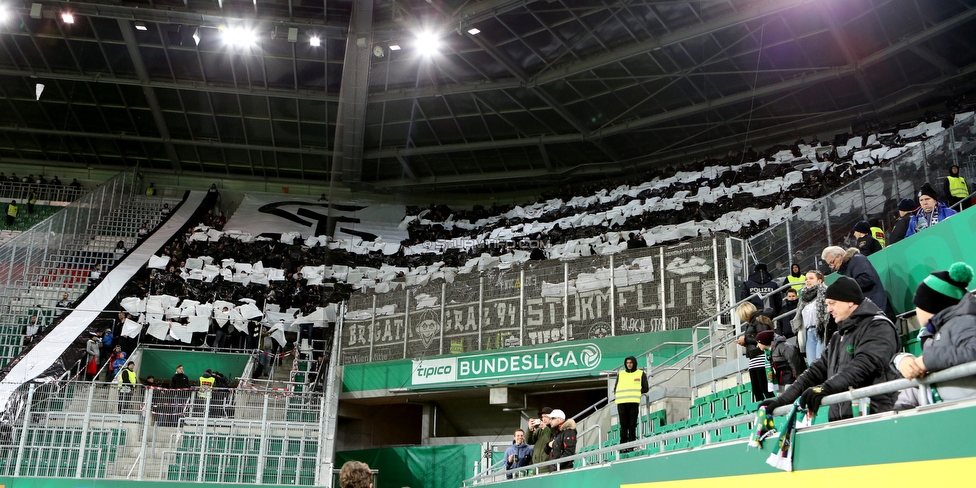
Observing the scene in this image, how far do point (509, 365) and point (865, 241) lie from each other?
1055cm

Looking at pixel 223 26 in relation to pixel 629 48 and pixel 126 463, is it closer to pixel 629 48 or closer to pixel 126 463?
pixel 629 48

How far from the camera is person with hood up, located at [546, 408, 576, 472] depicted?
1023 cm

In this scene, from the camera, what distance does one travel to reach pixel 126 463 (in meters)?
16.7

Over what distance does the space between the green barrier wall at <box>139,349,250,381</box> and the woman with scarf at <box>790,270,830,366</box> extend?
17693 mm

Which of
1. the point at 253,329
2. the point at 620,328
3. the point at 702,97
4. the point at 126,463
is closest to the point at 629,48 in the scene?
the point at 702,97

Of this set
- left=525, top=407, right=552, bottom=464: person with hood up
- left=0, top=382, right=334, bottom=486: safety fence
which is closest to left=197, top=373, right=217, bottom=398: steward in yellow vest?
left=0, top=382, right=334, bottom=486: safety fence

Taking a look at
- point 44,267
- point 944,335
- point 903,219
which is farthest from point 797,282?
point 44,267

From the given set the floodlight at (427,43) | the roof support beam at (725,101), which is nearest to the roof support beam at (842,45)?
the roof support beam at (725,101)

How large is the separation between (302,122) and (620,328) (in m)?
18.2

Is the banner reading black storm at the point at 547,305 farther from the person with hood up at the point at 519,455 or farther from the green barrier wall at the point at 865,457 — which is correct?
the green barrier wall at the point at 865,457

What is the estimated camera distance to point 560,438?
33.9ft

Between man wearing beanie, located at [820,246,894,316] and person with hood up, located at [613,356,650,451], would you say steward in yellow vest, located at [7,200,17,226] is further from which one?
man wearing beanie, located at [820,246,894,316]

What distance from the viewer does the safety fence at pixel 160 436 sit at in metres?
16.5

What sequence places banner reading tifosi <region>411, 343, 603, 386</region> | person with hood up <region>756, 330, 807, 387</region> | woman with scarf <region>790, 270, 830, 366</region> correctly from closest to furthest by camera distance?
1. woman with scarf <region>790, 270, 830, 366</region>
2. person with hood up <region>756, 330, 807, 387</region>
3. banner reading tifosi <region>411, 343, 603, 386</region>
